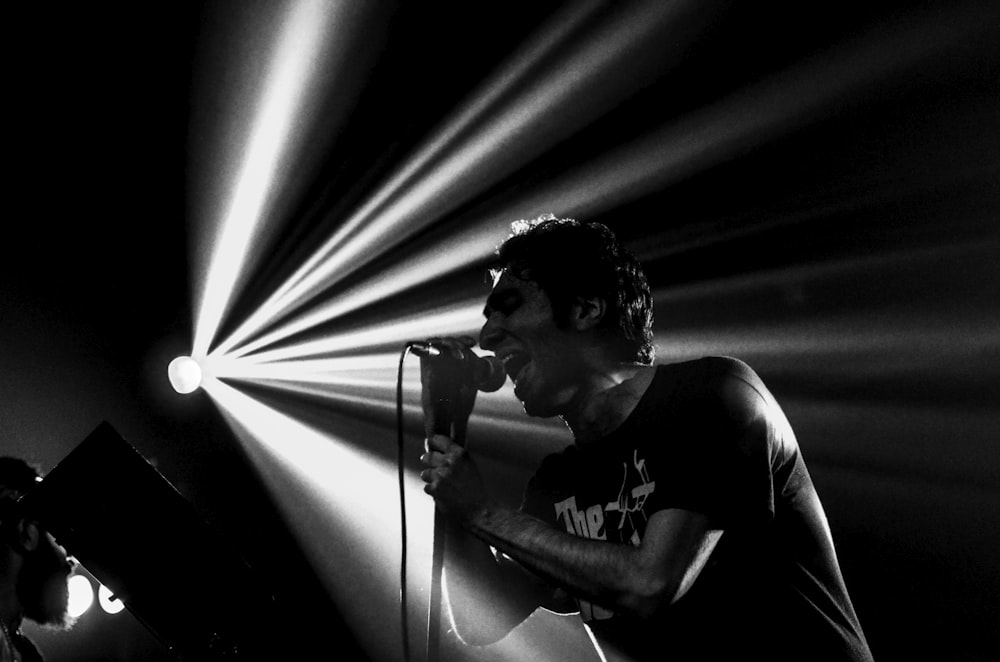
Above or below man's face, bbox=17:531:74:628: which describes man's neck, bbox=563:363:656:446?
above

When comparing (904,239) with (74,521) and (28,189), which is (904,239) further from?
(28,189)

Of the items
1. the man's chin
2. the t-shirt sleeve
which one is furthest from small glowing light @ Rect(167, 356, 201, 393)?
the t-shirt sleeve

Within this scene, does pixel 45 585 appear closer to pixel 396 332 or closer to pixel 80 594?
pixel 80 594

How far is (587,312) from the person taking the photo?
1920 millimetres

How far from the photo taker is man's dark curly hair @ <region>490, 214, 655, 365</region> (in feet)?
6.36

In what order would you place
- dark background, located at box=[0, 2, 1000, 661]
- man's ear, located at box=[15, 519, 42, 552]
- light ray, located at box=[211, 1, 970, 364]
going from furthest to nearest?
man's ear, located at box=[15, 519, 42, 552] < light ray, located at box=[211, 1, 970, 364] < dark background, located at box=[0, 2, 1000, 661]

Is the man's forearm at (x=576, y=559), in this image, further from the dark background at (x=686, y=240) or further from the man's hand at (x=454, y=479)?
the dark background at (x=686, y=240)

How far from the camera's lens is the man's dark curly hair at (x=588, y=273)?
1.94m

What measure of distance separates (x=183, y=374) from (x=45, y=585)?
1.18 metres

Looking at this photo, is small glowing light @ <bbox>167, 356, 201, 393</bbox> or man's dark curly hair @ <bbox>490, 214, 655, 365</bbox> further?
small glowing light @ <bbox>167, 356, 201, 393</bbox>

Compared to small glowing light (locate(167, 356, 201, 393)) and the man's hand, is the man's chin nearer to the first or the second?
small glowing light (locate(167, 356, 201, 393))

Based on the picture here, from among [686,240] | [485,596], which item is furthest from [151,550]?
[686,240]

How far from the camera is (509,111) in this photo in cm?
315

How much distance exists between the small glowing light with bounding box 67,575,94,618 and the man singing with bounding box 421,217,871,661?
2.43 m
